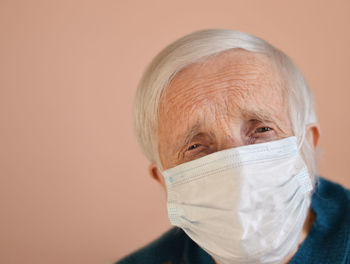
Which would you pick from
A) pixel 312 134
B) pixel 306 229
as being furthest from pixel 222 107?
pixel 306 229

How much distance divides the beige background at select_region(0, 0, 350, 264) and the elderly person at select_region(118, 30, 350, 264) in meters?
0.75

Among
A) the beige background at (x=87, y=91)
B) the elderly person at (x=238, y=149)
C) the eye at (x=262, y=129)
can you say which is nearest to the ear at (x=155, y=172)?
the elderly person at (x=238, y=149)

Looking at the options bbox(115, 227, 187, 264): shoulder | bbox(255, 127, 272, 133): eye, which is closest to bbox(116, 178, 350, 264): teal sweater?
bbox(115, 227, 187, 264): shoulder

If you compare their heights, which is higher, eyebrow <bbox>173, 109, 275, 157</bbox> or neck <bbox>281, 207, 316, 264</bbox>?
eyebrow <bbox>173, 109, 275, 157</bbox>

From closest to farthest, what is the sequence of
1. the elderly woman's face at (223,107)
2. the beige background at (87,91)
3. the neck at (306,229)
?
1. the elderly woman's face at (223,107)
2. the neck at (306,229)
3. the beige background at (87,91)

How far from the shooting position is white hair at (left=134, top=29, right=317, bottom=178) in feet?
4.70

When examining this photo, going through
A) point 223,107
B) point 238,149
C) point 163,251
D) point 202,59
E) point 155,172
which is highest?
point 202,59

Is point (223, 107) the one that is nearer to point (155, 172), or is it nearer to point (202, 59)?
point (202, 59)

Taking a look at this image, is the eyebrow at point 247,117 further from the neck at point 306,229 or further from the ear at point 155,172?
the neck at point 306,229

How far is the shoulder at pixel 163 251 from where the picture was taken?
179cm

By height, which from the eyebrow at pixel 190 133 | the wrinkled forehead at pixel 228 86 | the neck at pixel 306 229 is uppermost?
the wrinkled forehead at pixel 228 86

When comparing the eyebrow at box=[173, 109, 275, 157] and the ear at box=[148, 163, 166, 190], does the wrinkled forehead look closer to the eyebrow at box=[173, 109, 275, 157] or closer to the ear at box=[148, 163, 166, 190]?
the eyebrow at box=[173, 109, 275, 157]

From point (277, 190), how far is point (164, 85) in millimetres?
537

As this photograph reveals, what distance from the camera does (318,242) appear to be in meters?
1.47
